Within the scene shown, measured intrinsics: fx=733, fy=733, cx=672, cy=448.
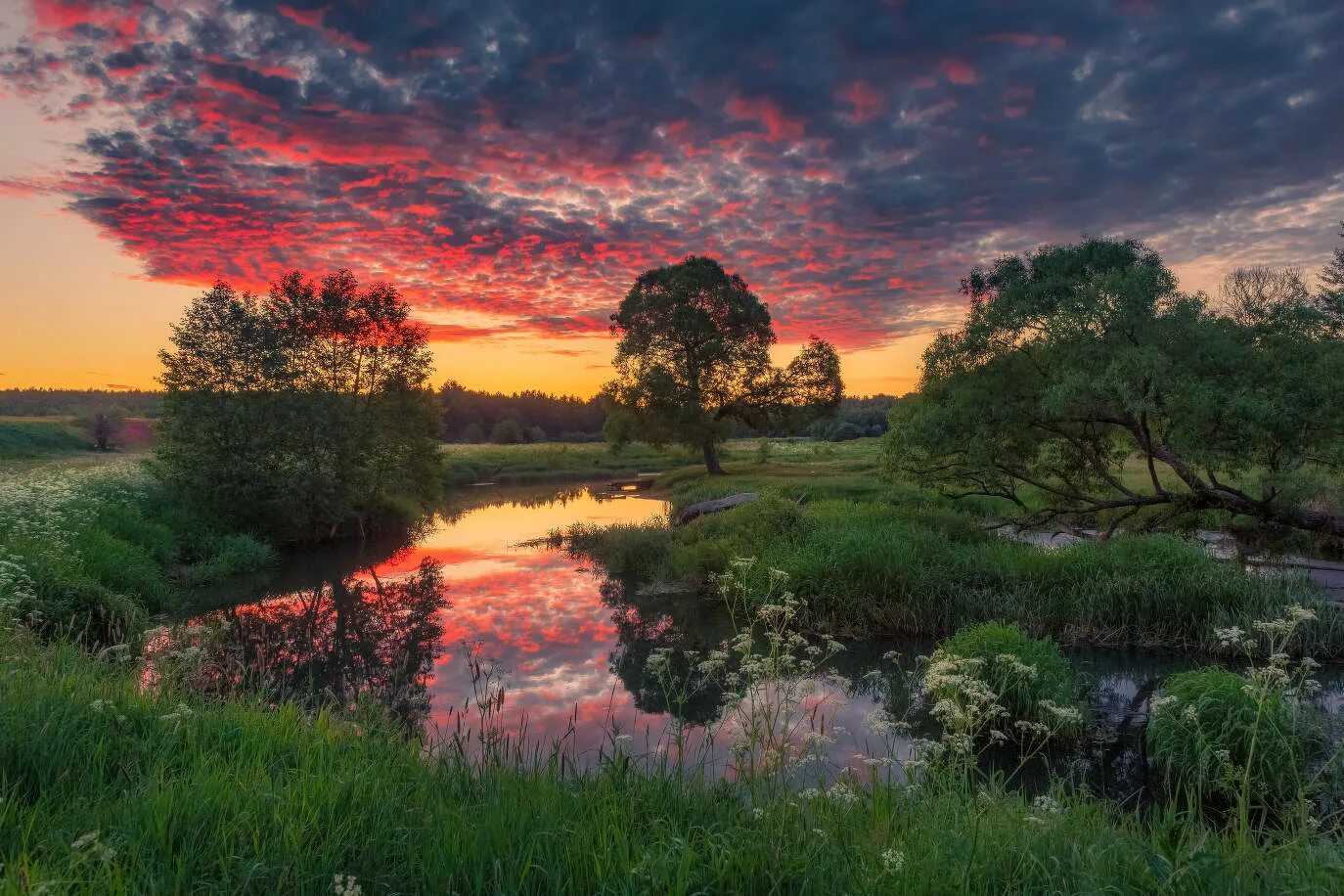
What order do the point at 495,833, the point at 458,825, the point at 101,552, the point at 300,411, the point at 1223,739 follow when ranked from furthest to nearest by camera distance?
1. the point at 300,411
2. the point at 101,552
3. the point at 1223,739
4. the point at 458,825
5. the point at 495,833

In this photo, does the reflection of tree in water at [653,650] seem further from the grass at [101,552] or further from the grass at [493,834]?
the grass at [101,552]

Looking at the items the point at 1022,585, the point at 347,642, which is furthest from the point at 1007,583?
the point at 347,642

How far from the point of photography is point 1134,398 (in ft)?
59.3

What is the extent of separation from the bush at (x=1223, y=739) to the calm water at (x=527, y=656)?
1.89 ft

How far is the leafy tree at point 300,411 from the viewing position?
27562 millimetres

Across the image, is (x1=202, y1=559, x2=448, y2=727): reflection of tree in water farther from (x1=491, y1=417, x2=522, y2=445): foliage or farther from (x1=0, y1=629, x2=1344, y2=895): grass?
(x1=491, y1=417, x2=522, y2=445): foliage

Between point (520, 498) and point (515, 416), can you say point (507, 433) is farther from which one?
point (520, 498)

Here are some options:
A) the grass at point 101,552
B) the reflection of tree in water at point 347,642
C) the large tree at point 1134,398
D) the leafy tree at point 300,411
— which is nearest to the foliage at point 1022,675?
the reflection of tree in water at point 347,642

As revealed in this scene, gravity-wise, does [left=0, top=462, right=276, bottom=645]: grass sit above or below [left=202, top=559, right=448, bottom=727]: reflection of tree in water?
above

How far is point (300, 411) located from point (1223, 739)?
30.9m

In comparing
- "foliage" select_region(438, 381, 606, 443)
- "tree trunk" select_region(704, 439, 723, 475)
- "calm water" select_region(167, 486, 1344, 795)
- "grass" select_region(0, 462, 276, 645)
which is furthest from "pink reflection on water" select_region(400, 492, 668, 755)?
"foliage" select_region(438, 381, 606, 443)

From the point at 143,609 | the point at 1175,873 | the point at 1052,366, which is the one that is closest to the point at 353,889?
the point at 1175,873

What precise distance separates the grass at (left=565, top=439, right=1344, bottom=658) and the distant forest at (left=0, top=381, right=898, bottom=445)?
76.4 m

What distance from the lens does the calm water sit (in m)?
10.1
